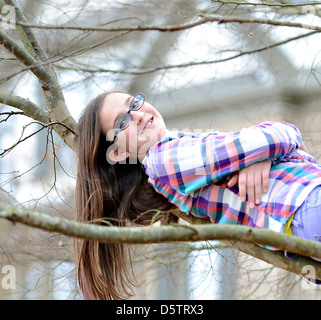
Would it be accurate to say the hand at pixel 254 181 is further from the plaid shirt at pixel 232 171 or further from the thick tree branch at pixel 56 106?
the thick tree branch at pixel 56 106

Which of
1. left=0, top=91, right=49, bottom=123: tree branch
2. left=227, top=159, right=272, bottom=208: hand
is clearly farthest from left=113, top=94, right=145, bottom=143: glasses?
left=227, top=159, right=272, bottom=208: hand

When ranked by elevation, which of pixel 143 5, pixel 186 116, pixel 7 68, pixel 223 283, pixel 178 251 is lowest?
pixel 223 283

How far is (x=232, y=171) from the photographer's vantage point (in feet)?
5.64

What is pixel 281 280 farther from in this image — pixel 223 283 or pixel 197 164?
pixel 197 164

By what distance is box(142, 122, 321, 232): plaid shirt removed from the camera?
169 centimetres

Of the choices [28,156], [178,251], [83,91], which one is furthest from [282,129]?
[28,156]

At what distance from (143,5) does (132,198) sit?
2.86ft

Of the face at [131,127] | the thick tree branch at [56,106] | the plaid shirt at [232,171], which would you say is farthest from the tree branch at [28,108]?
the plaid shirt at [232,171]

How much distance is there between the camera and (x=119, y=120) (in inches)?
80.7

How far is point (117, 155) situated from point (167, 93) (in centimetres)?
140

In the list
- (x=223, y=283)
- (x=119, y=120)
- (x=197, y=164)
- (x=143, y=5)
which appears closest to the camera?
(x=197, y=164)

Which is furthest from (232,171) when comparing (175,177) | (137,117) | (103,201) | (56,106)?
(56,106)

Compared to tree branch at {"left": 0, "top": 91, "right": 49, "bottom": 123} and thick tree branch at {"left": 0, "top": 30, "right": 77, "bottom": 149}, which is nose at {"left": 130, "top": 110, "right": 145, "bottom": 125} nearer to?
thick tree branch at {"left": 0, "top": 30, "right": 77, "bottom": 149}

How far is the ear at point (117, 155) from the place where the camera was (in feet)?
6.88
